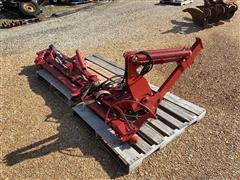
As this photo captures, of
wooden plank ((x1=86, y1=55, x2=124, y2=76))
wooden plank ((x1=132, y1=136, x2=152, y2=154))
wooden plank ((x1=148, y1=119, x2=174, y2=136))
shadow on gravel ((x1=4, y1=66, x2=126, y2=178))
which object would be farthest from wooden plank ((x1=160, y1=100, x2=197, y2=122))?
wooden plank ((x1=86, y1=55, x2=124, y2=76))

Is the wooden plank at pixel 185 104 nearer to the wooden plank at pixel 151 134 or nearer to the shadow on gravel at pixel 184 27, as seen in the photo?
the wooden plank at pixel 151 134

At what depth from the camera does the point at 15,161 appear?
17.0ft

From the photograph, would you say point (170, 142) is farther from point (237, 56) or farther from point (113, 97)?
point (237, 56)

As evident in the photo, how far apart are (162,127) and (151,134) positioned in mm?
290

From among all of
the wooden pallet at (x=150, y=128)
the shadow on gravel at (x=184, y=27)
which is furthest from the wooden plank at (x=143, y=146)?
the shadow on gravel at (x=184, y=27)

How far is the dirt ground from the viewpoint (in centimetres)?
496

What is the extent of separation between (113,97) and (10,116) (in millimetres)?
2350

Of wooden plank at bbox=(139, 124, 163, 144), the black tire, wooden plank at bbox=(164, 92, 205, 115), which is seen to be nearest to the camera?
wooden plank at bbox=(139, 124, 163, 144)

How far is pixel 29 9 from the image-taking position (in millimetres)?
13758

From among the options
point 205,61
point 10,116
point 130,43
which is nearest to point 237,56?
point 205,61

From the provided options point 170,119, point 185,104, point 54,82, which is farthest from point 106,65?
point 170,119

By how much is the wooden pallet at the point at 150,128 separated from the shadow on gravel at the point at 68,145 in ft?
0.50

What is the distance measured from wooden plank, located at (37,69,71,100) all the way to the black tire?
668 cm

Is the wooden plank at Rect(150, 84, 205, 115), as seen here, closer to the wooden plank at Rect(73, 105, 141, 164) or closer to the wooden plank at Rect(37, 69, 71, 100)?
the wooden plank at Rect(73, 105, 141, 164)
